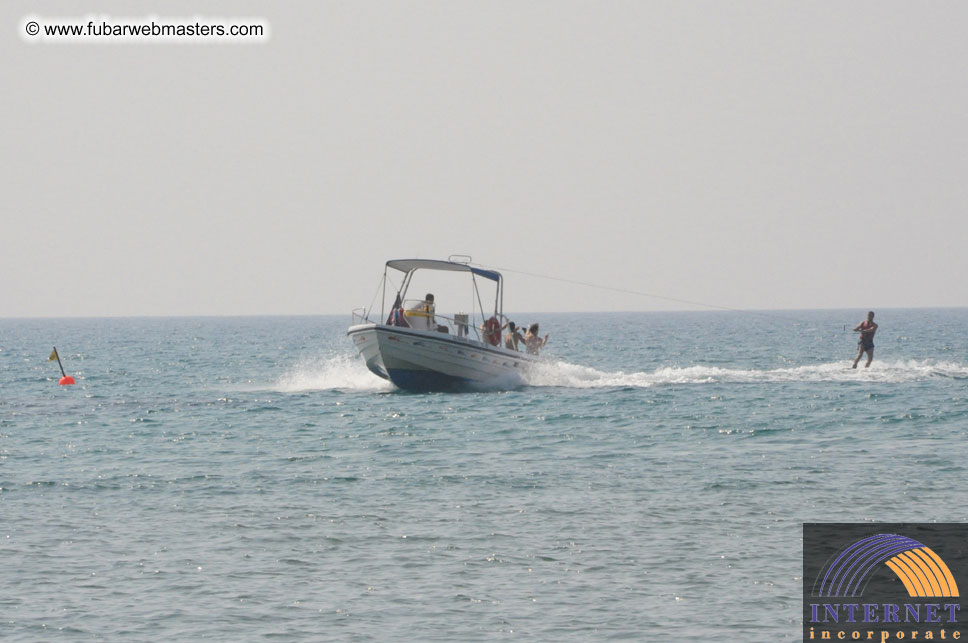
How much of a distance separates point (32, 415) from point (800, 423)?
820 inches

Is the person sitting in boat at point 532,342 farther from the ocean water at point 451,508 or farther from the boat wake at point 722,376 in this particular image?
the ocean water at point 451,508

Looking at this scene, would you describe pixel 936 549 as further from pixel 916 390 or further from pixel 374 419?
pixel 916 390

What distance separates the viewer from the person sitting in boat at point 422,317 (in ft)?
107

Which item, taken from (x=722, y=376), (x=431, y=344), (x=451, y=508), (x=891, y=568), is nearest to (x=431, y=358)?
(x=431, y=344)

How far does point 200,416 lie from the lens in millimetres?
31844

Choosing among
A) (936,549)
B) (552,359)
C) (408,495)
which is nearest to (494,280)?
(552,359)

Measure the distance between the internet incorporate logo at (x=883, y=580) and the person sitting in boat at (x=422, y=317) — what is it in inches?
702

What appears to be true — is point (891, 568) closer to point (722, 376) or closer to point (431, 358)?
point (431, 358)

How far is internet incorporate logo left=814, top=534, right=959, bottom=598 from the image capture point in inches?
509

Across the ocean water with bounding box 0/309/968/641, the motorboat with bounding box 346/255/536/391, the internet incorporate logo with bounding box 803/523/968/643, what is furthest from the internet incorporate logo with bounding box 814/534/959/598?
the motorboat with bounding box 346/255/536/391

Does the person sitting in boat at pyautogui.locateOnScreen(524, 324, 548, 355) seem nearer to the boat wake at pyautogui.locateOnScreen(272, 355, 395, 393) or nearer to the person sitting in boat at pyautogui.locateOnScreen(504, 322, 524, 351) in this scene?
the person sitting in boat at pyautogui.locateOnScreen(504, 322, 524, 351)

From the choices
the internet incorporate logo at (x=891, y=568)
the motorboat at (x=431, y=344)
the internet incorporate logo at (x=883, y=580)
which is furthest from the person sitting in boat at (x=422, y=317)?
the internet incorporate logo at (x=891, y=568)

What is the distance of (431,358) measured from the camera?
107 ft

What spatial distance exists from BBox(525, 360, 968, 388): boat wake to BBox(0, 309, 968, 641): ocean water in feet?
9.60
